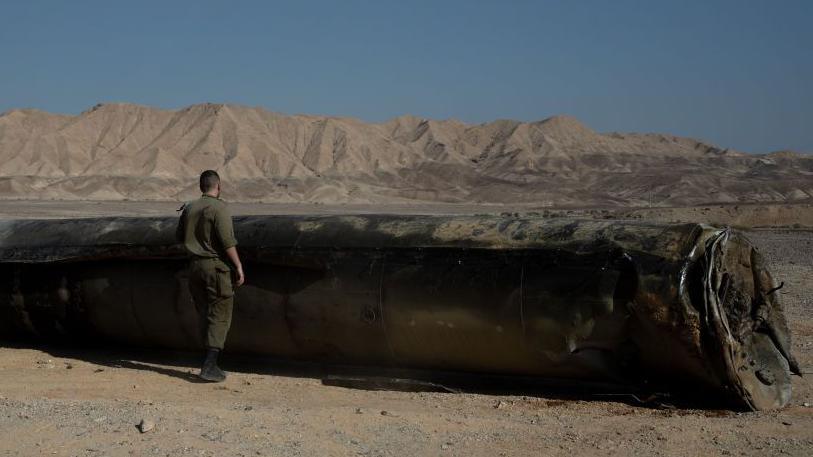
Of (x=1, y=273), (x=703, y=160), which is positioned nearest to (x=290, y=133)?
(x=703, y=160)

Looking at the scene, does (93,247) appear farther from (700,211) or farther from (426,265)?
(700,211)

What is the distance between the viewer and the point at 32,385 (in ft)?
22.3

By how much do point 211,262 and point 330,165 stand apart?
77789 mm

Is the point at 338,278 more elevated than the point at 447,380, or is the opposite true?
the point at 338,278

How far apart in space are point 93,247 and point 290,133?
81849mm

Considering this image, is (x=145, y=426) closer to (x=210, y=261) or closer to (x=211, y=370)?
(x=211, y=370)

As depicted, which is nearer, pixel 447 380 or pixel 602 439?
pixel 602 439

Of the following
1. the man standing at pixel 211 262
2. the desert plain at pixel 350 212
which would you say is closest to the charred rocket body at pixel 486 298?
the desert plain at pixel 350 212

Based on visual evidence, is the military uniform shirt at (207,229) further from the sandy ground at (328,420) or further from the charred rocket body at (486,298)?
the sandy ground at (328,420)

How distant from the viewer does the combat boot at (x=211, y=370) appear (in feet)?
22.7

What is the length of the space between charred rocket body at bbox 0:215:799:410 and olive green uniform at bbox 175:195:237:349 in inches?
15.6

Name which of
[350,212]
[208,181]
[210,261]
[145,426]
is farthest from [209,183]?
[350,212]

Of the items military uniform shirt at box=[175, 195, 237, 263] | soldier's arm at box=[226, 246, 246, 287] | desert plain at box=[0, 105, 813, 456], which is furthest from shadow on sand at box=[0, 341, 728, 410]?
military uniform shirt at box=[175, 195, 237, 263]

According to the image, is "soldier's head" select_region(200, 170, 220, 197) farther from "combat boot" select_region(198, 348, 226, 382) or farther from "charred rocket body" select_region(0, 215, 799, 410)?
"combat boot" select_region(198, 348, 226, 382)
